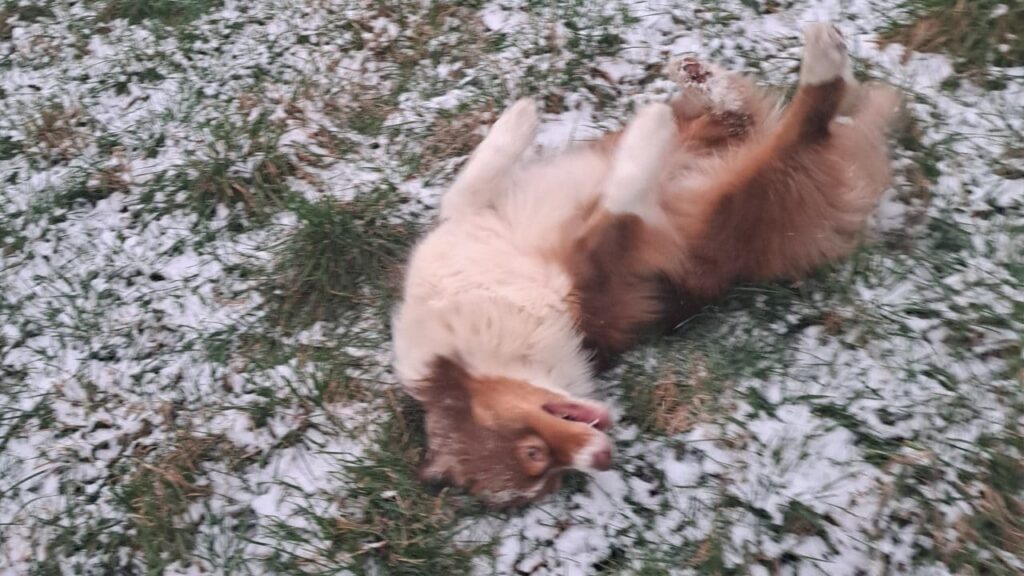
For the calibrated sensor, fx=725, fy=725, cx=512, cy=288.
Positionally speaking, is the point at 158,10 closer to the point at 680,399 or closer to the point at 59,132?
the point at 59,132

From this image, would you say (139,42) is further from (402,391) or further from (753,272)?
(753,272)

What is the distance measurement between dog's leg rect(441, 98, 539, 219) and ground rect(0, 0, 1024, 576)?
0.39 metres

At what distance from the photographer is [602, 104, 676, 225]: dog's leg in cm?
267

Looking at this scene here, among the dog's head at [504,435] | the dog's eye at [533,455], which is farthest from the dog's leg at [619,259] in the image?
the dog's eye at [533,455]

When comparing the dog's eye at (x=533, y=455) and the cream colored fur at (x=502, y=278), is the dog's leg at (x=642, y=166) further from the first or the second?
the dog's eye at (x=533, y=455)

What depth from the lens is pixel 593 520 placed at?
2516 millimetres

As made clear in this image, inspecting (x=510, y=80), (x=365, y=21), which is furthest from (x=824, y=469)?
(x=365, y=21)

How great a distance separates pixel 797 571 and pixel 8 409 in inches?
124

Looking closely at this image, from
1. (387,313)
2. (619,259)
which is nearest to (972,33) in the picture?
(619,259)

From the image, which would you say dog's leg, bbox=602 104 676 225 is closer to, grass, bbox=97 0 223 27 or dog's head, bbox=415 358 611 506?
dog's head, bbox=415 358 611 506

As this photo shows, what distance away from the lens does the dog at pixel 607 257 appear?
2.57m

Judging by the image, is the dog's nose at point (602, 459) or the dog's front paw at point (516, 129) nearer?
the dog's nose at point (602, 459)

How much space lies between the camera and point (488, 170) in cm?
297

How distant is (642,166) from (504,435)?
111cm
